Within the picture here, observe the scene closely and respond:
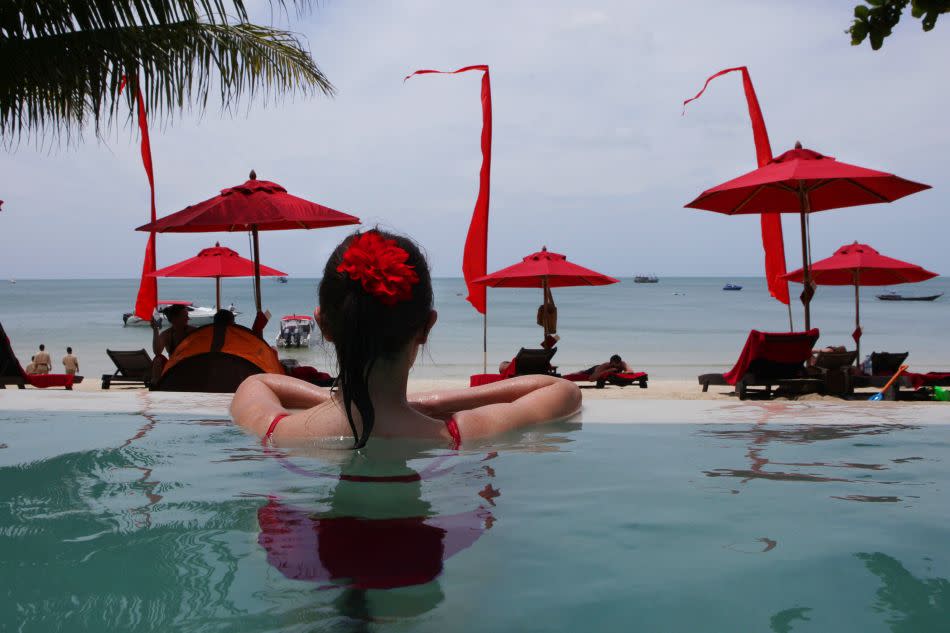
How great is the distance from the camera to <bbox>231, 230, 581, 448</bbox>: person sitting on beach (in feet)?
7.55

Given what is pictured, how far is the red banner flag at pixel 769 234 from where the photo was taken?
10.0 metres

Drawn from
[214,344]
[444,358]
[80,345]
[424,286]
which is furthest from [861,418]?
[80,345]

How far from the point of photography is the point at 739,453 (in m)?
2.88

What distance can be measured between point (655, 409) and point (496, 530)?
1.66 meters

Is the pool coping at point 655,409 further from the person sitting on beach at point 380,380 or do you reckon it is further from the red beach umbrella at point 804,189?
the red beach umbrella at point 804,189

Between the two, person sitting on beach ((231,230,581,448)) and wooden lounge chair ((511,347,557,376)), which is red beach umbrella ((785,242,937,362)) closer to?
wooden lounge chair ((511,347,557,376))

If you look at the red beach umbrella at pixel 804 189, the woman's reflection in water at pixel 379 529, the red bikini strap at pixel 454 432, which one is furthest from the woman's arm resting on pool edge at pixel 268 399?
the red beach umbrella at pixel 804 189

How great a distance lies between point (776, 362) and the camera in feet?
31.7

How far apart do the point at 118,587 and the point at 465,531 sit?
0.81 meters

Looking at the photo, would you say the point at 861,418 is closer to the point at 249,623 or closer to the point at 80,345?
the point at 249,623

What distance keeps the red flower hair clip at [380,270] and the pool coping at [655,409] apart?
1.34 meters

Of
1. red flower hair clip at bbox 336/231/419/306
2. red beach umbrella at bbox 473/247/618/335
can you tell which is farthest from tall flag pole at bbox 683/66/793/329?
red flower hair clip at bbox 336/231/419/306

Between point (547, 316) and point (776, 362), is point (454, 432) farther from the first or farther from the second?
point (547, 316)

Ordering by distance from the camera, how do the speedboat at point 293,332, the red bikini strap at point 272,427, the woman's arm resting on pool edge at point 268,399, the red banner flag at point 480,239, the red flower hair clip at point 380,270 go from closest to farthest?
1. the red flower hair clip at point 380,270
2. the red bikini strap at point 272,427
3. the woman's arm resting on pool edge at point 268,399
4. the red banner flag at point 480,239
5. the speedboat at point 293,332
